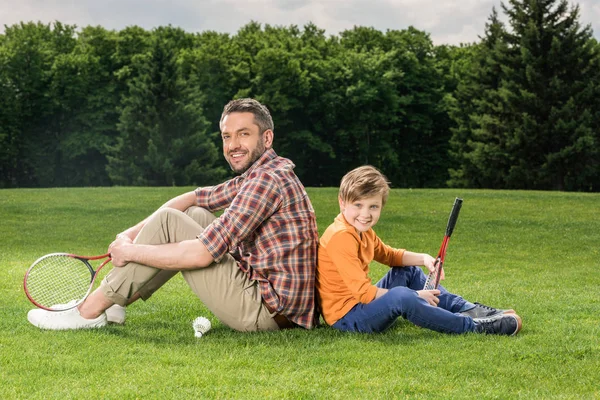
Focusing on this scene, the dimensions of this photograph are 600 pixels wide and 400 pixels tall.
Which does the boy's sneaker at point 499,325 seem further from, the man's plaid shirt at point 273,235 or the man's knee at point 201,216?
the man's knee at point 201,216

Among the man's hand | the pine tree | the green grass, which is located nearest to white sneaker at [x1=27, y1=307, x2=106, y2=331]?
the green grass

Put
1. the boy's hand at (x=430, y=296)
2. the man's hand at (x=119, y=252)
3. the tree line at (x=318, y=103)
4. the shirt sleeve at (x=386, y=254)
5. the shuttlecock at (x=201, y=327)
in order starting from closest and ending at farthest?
1. the man's hand at (x=119, y=252)
2. the boy's hand at (x=430, y=296)
3. the shuttlecock at (x=201, y=327)
4. the shirt sleeve at (x=386, y=254)
5. the tree line at (x=318, y=103)

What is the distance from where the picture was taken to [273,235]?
533 centimetres

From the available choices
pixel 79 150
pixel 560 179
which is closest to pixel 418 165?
pixel 560 179

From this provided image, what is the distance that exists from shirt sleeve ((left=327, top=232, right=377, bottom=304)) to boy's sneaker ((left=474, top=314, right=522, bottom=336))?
0.95 m

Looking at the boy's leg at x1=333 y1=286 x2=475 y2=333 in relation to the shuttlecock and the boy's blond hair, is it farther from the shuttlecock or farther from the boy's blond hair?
the shuttlecock

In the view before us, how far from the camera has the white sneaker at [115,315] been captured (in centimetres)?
589

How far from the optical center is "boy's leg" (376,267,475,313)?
5.99m

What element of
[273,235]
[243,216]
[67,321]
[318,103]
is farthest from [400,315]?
[318,103]

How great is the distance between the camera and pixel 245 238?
5316 mm

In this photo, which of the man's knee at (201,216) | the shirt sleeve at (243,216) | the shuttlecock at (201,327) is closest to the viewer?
the shirt sleeve at (243,216)

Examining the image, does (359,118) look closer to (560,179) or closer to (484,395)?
(560,179)

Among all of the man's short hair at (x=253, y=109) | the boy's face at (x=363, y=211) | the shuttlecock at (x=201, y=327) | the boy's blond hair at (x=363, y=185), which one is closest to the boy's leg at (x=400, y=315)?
the boy's face at (x=363, y=211)

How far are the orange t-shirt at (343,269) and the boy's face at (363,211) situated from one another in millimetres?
61
